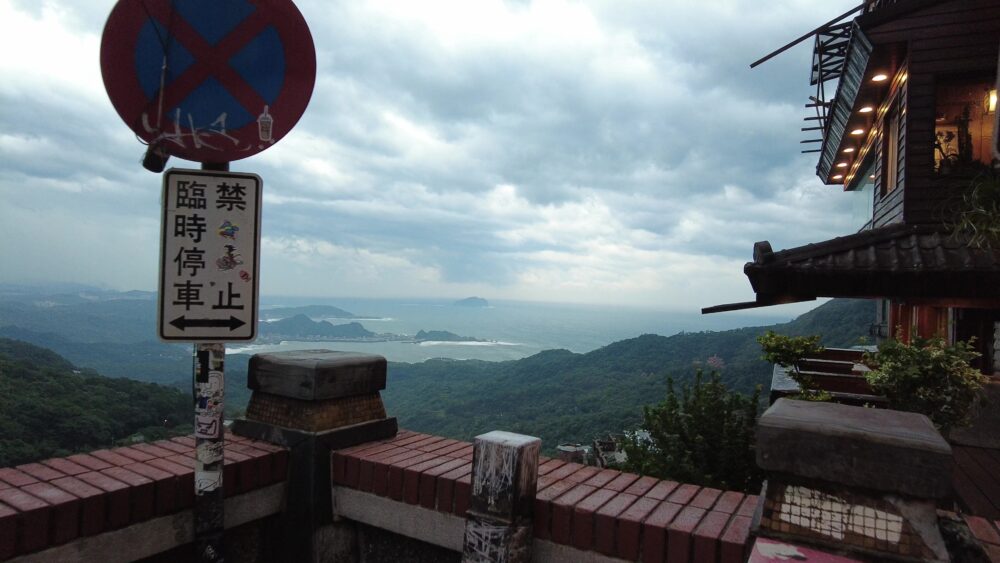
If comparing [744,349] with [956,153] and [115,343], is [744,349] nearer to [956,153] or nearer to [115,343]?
[956,153]

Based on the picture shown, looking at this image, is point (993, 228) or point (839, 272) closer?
point (993, 228)

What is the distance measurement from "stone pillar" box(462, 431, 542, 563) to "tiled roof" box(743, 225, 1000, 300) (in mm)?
5813

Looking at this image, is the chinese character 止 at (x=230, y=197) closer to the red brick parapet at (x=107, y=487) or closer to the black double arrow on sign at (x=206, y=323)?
the black double arrow on sign at (x=206, y=323)

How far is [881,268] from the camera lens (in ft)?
22.0

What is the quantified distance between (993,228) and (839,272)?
5.29ft

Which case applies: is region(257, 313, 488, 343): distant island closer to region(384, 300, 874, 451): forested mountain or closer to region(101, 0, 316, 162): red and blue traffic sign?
region(384, 300, 874, 451): forested mountain

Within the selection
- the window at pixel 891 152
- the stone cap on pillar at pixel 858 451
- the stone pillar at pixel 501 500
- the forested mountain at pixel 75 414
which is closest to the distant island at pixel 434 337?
the forested mountain at pixel 75 414

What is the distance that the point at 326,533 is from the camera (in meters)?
2.96

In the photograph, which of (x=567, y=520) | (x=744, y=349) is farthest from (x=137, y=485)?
A: (x=744, y=349)

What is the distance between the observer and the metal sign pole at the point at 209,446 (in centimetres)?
221

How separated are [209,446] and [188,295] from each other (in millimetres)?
650

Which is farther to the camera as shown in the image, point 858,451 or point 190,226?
point 190,226

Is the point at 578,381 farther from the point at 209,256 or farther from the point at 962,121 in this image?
the point at 209,256

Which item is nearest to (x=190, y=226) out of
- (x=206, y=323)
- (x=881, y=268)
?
(x=206, y=323)
